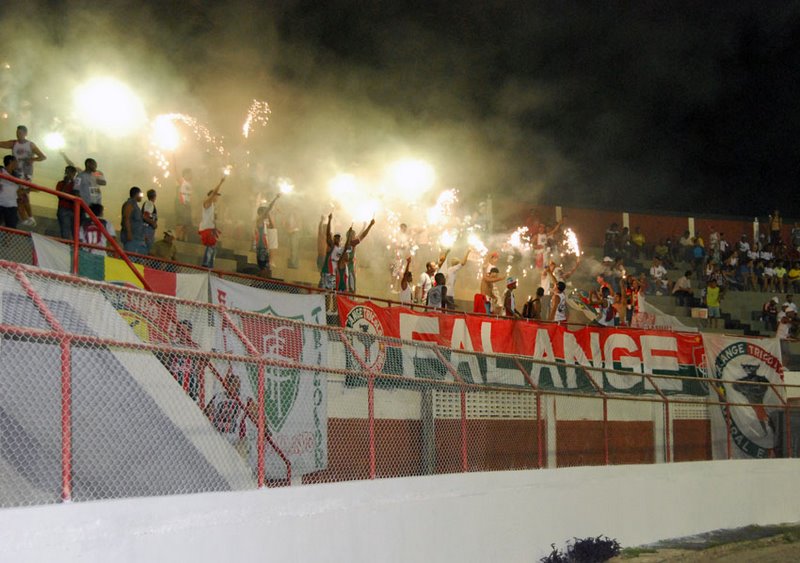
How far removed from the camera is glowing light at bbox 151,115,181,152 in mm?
20922

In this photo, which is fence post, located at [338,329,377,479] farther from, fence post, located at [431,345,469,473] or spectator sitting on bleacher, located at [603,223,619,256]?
spectator sitting on bleacher, located at [603,223,619,256]

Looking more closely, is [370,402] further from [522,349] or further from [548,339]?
[548,339]

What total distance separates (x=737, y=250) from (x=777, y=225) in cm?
348

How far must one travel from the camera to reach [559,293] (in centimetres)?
1845

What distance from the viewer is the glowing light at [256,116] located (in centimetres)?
2540

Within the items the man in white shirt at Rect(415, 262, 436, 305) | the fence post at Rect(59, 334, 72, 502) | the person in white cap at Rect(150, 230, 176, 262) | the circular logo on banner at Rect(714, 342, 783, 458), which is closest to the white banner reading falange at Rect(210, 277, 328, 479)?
the fence post at Rect(59, 334, 72, 502)

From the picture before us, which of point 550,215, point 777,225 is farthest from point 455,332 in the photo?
point 777,225

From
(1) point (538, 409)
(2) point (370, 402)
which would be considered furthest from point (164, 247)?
(2) point (370, 402)

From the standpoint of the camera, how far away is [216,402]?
24.5 ft

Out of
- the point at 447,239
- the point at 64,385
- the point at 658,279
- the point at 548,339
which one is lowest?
the point at 64,385

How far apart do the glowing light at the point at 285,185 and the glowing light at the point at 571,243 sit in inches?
353

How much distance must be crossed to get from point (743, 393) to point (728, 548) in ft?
15.0

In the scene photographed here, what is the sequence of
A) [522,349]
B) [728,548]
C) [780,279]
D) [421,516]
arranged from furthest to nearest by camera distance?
[780,279]
[522,349]
[728,548]
[421,516]

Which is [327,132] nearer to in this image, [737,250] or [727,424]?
[737,250]
